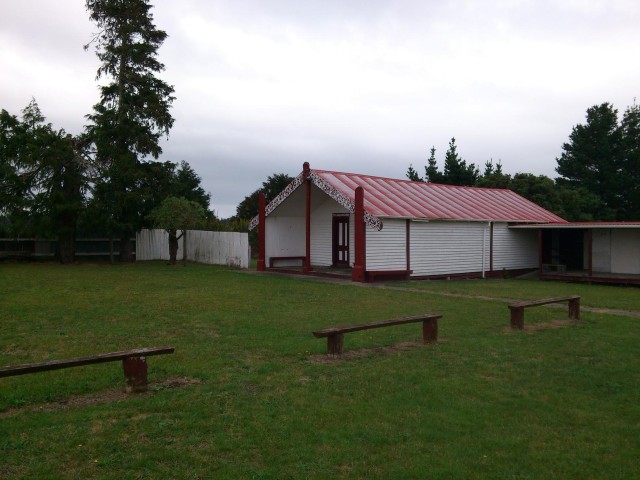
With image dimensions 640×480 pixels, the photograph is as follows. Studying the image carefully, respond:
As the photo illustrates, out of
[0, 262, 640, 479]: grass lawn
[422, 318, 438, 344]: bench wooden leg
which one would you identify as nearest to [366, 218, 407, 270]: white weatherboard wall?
[0, 262, 640, 479]: grass lawn

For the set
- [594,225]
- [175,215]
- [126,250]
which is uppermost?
[175,215]

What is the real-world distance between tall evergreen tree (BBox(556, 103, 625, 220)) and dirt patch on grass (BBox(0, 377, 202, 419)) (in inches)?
1828

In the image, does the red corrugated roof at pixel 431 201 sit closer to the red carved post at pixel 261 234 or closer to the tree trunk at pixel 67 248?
the red carved post at pixel 261 234

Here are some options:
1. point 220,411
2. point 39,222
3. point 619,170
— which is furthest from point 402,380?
point 619,170

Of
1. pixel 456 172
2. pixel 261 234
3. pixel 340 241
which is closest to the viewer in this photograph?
pixel 340 241

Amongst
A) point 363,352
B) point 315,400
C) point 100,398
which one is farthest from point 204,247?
point 315,400

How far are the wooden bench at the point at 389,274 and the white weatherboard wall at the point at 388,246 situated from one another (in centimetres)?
13

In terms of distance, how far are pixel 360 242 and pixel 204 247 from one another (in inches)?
483

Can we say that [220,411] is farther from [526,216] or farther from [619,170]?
[619,170]

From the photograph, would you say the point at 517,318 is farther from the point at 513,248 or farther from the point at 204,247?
the point at 204,247

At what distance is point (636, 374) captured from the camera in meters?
7.23

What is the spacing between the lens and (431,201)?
24.0 metres

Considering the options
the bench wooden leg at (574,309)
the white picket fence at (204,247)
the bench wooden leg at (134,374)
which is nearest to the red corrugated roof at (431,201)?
the white picket fence at (204,247)

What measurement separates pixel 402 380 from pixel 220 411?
2315mm
